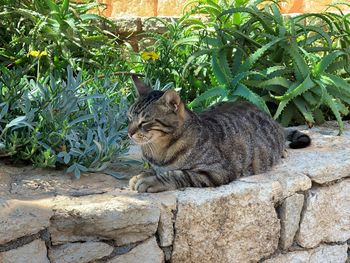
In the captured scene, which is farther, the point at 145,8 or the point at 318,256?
the point at 145,8

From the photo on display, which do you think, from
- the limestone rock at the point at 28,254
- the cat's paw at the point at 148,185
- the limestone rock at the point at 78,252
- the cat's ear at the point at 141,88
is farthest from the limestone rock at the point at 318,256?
the limestone rock at the point at 28,254

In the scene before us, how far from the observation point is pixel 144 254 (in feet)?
10.5

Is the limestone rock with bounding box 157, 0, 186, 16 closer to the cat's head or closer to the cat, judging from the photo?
the cat

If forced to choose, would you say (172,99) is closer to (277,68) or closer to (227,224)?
(227,224)

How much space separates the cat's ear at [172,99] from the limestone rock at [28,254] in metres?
0.99

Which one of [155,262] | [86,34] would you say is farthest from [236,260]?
[86,34]

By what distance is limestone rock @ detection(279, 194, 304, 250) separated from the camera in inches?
146

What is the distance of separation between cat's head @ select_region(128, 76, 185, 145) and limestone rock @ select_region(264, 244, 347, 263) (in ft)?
3.22

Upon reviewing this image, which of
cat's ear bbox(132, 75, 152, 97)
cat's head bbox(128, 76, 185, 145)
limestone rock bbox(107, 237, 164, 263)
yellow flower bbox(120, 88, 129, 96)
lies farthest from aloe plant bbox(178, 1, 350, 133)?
limestone rock bbox(107, 237, 164, 263)

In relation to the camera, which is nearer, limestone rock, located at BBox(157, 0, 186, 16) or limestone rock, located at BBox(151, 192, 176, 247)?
limestone rock, located at BBox(151, 192, 176, 247)

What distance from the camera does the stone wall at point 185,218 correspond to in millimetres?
2939

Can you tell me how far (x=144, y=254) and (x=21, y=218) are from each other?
2.25 ft

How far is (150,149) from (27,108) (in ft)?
2.36

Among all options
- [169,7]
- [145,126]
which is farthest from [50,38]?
[169,7]
